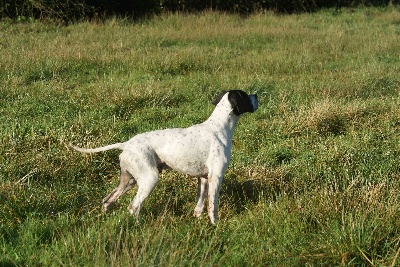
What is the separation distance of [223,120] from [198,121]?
2.75m

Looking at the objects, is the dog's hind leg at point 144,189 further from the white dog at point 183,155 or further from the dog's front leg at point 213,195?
the dog's front leg at point 213,195

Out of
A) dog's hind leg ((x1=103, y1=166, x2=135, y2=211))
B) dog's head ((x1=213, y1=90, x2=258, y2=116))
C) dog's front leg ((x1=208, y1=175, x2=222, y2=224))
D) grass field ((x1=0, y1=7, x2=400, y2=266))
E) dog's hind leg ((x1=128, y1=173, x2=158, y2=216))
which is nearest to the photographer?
grass field ((x1=0, y1=7, x2=400, y2=266))

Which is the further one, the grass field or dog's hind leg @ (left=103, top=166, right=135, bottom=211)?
dog's hind leg @ (left=103, top=166, right=135, bottom=211)

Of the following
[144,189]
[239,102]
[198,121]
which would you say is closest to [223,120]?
[239,102]

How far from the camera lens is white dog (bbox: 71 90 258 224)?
4.39 m

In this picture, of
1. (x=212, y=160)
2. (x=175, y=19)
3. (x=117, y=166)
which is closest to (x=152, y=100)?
(x=117, y=166)

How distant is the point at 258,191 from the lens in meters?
5.16

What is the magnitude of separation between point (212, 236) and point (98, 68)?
6.54 meters

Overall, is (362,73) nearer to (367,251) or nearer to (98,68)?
(98,68)

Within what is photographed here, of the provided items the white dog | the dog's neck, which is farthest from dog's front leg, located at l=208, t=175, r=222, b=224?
the dog's neck

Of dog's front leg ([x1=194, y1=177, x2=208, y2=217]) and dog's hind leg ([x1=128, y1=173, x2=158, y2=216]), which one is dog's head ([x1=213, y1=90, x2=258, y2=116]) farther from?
dog's hind leg ([x1=128, y1=173, x2=158, y2=216])

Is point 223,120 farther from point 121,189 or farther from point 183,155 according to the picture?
point 121,189

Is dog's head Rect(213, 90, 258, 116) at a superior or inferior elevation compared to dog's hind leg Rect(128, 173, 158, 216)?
superior

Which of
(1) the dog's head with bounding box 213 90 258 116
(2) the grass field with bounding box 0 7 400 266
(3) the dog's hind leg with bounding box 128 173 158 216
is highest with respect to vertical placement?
(1) the dog's head with bounding box 213 90 258 116
